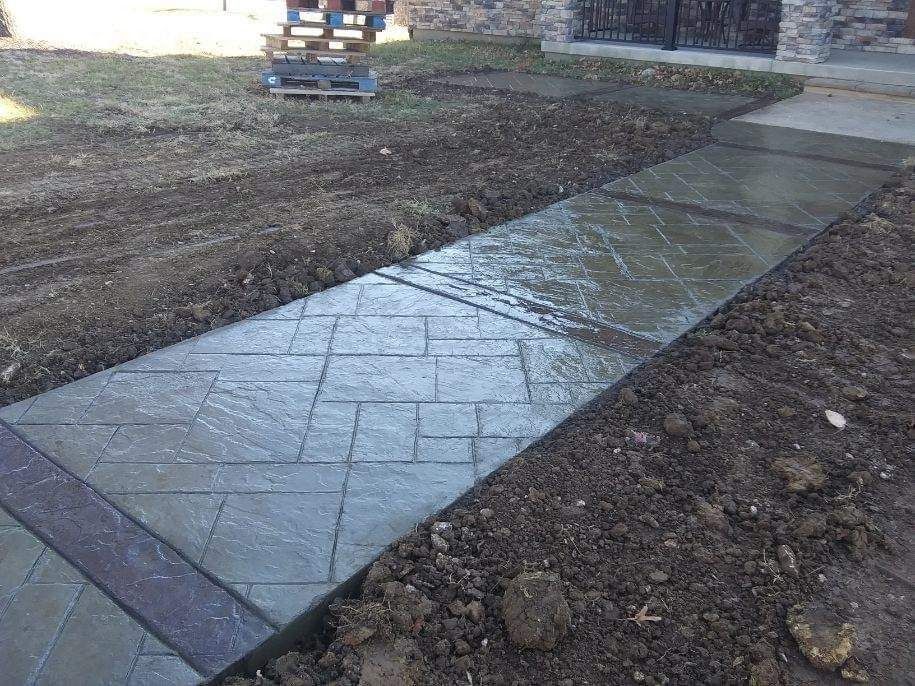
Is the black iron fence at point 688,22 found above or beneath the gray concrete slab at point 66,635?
above

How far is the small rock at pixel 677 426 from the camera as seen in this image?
9.99 feet

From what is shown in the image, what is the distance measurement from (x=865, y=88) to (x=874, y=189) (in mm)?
4558

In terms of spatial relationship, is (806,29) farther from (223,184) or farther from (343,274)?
(343,274)

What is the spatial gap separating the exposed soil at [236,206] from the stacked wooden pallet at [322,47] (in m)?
0.66

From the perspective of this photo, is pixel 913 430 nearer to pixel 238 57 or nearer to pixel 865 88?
pixel 865 88

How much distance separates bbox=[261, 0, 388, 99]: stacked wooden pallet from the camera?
8922 millimetres

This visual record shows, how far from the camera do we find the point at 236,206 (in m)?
5.49

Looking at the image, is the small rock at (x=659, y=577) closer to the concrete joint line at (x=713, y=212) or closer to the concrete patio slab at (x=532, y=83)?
the concrete joint line at (x=713, y=212)

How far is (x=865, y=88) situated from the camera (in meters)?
9.73

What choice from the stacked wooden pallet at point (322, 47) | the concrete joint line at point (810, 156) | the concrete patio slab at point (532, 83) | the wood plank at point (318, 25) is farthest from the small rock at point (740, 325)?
the wood plank at point (318, 25)

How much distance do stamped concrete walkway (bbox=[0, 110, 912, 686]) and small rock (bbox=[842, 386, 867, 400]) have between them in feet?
2.69

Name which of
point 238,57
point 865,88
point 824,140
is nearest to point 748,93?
point 865,88

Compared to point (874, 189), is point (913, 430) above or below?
below

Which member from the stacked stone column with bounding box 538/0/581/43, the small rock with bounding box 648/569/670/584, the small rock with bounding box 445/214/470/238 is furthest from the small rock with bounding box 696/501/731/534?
the stacked stone column with bounding box 538/0/581/43
